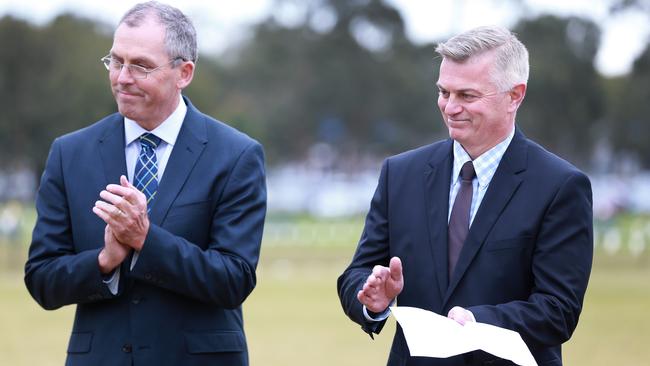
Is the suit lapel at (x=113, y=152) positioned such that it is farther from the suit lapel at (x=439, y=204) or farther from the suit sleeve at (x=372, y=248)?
the suit lapel at (x=439, y=204)

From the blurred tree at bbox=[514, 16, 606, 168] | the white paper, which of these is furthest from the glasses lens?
the blurred tree at bbox=[514, 16, 606, 168]

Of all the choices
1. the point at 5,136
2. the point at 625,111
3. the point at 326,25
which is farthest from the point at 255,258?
the point at 326,25

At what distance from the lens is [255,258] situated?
16.1 ft

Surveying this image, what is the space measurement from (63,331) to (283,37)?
54.7m

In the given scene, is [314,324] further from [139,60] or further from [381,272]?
[381,272]

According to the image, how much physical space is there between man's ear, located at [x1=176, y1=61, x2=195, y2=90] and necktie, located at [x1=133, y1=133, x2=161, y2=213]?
259mm

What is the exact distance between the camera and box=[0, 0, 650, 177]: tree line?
55125 mm

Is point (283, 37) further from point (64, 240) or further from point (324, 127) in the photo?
point (64, 240)

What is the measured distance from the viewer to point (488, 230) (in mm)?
4516

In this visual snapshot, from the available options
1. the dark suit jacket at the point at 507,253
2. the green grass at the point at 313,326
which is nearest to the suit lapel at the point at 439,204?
the dark suit jacket at the point at 507,253

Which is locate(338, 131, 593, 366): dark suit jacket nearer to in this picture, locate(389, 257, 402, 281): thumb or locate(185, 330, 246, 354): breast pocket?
locate(389, 257, 402, 281): thumb

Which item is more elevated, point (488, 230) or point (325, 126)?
point (325, 126)

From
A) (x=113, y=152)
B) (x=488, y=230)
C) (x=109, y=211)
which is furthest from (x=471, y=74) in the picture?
(x=113, y=152)

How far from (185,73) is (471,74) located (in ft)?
4.22
